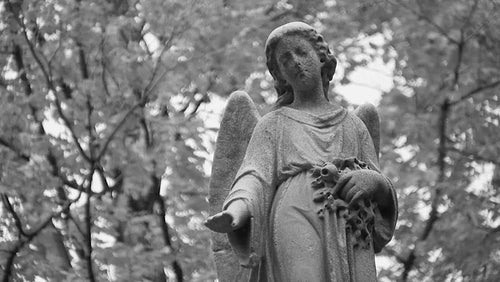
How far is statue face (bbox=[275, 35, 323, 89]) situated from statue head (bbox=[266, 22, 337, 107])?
0.03 m

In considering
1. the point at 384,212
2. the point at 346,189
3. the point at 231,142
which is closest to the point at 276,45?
the point at 231,142

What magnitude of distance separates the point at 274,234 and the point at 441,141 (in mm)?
6904

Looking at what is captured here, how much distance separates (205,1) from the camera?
15.3 metres

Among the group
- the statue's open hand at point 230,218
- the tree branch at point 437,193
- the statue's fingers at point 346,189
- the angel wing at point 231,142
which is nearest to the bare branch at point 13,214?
the tree branch at point 437,193

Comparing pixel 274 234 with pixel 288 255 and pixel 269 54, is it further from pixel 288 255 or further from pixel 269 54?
pixel 269 54

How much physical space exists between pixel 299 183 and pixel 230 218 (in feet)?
2.11

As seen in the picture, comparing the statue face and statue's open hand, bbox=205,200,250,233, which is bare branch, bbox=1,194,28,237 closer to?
the statue face

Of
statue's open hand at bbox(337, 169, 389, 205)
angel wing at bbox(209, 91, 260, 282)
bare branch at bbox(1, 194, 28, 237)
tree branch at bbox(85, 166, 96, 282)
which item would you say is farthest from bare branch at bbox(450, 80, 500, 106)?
statue's open hand at bbox(337, 169, 389, 205)

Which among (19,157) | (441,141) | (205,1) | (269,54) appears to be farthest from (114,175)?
(269,54)

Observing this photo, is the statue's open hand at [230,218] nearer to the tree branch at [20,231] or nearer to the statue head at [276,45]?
the statue head at [276,45]

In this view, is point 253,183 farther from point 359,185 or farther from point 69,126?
point 69,126

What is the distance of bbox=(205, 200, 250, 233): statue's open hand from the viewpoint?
7.73 meters

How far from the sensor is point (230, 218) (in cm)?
779

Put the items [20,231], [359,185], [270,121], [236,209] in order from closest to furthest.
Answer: [236,209]
[359,185]
[270,121]
[20,231]
